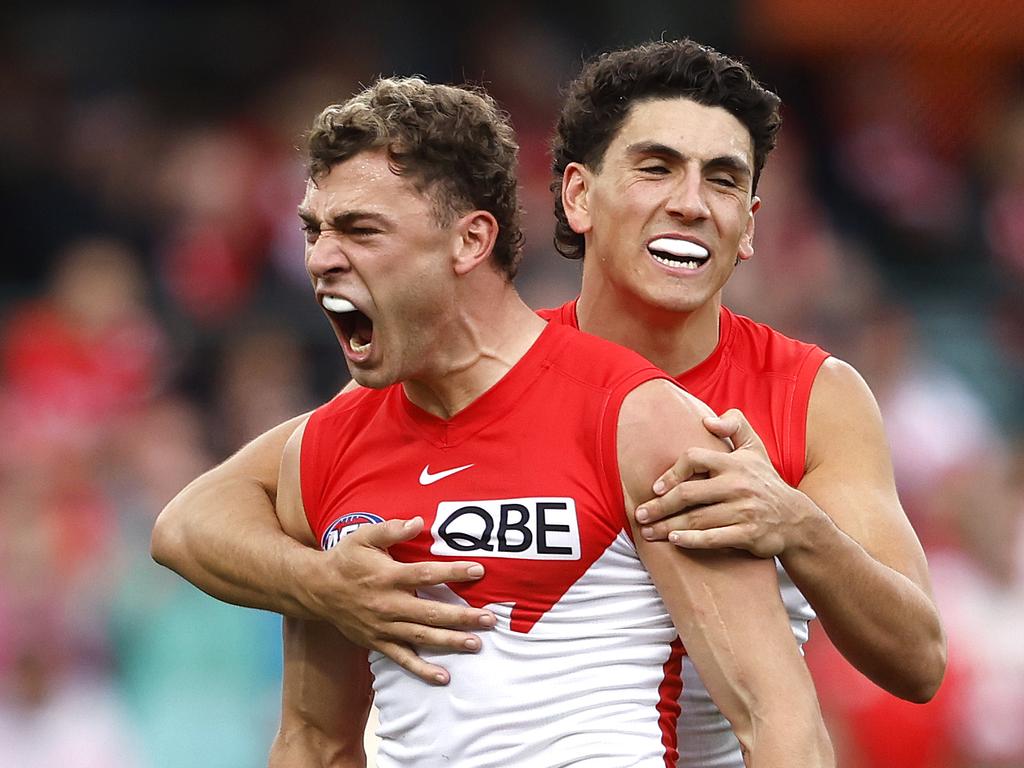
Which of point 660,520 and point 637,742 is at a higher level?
point 660,520

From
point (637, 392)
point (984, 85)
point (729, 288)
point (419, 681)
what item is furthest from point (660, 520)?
point (984, 85)

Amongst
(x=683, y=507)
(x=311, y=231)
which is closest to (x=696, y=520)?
(x=683, y=507)

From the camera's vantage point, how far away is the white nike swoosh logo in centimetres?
346

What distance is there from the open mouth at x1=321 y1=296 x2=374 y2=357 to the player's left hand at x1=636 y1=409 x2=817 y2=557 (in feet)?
2.25

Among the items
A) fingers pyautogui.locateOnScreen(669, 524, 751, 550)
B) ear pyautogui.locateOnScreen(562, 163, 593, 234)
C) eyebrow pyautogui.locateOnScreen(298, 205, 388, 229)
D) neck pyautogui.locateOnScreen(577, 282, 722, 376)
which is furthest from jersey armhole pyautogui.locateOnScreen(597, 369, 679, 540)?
ear pyautogui.locateOnScreen(562, 163, 593, 234)

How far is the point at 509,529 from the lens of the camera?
132 inches

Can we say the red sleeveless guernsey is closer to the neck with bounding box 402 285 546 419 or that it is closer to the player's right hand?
the neck with bounding box 402 285 546 419

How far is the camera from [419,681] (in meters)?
3.49

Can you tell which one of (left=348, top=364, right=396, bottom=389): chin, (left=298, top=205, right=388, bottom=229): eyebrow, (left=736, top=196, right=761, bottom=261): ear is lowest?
(left=348, top=364, right=396, bottom=389): chin

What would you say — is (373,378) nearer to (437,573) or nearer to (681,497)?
(437,573)

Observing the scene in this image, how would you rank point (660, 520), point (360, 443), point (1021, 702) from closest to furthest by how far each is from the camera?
1. point (660, 520)
2. point (360, 443)
3. point (1021, 702)

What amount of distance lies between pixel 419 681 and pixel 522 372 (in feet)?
2.11

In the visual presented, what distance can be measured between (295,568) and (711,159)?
1.32 metres

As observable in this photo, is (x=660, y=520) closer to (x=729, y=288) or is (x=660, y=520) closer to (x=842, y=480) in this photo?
(x=842, y=480)
